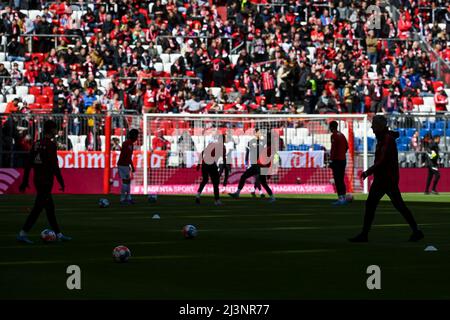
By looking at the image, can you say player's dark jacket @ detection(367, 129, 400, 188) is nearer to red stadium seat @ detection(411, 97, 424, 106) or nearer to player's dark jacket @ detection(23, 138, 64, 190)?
player's dark jacket @ detection(23, 138, 64, 190)

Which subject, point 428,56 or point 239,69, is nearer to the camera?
point 239,69

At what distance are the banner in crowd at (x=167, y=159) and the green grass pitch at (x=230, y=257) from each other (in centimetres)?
1304

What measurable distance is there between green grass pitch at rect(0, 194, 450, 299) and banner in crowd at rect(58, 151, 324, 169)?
13.0 meters

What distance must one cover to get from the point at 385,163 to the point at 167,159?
24795mm

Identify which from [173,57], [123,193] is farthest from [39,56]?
[123,193]

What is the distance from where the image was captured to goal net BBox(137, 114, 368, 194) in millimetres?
43781

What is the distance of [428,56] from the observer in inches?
2071

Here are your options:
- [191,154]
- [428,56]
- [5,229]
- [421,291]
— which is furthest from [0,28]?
[421,291]

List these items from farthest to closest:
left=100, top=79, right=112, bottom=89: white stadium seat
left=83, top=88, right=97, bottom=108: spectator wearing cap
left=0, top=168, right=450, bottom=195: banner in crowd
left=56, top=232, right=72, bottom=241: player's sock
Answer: left=100, top=79, right=112, bottom=89: white stadium seat → left=83, top=88, right=97, bottom=108: spectator wearing cap → left=0, top=168, right=450, bottom=195: banner in crowd → left=56, top=232, right=72, bottom=241: player's sock

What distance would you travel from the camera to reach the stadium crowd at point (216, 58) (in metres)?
45.4

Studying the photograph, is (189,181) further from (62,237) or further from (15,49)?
(62,237)

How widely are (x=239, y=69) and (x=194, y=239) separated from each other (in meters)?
28.6

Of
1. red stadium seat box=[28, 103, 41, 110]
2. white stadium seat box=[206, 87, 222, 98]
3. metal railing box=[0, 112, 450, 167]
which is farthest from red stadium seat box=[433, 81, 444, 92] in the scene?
red stadium seat box=[28, 103, 41, 110]

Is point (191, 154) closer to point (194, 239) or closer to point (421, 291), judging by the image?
point (194, 239)
